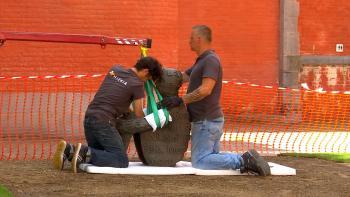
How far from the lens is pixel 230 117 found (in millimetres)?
17359

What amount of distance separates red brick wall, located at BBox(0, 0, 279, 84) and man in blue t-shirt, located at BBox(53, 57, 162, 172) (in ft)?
19.2

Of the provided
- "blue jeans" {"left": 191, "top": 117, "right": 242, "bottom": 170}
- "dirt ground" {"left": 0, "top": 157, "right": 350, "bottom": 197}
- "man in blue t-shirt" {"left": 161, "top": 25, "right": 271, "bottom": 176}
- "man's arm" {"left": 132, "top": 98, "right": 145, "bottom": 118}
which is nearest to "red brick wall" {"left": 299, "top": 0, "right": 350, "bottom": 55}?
"dirt ground" {"left": 0, "top": 157, "right": 350, "bottom": 197}

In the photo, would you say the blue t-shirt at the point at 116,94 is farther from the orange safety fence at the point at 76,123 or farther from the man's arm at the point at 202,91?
the orange safety fence at the point at 76,123

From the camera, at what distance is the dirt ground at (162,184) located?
7.82 metres

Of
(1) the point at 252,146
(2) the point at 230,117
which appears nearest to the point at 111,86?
(1) the point at 252,146

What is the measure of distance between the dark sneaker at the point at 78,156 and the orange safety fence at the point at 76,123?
266 centimetres

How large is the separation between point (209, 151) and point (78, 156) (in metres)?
1.46

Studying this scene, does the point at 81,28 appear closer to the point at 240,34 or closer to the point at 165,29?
the point at 165,29

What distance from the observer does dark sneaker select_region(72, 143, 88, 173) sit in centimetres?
890

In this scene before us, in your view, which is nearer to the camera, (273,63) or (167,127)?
(167,127)

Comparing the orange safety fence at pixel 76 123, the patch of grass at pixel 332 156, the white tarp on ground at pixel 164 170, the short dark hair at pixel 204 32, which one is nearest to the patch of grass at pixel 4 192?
the white tarp on ground at pixel 164 170

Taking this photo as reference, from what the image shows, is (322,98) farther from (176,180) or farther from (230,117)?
(176,180)

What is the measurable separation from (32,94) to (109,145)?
6.01 m

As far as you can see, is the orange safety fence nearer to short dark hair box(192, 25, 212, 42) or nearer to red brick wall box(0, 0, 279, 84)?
red brick wall box(0, 0, 279, 84)
